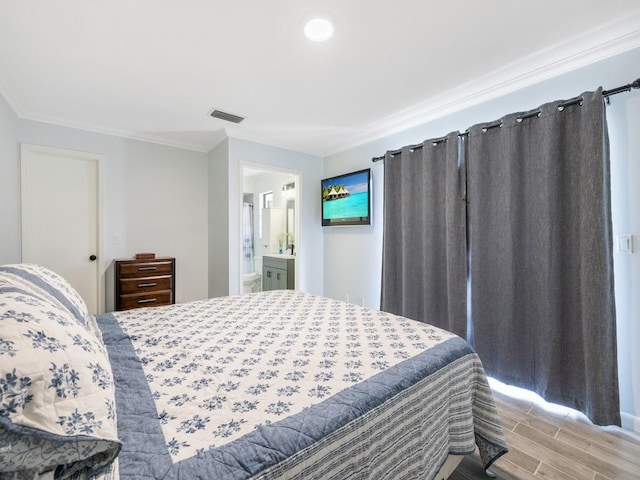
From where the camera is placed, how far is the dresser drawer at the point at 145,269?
3.04m

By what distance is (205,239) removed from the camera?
3.99 m

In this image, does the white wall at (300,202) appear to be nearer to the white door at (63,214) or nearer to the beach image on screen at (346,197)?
the beach image on screen at (346,197)

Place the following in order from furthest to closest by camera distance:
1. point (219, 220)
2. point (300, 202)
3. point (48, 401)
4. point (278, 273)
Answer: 1. point (278, 273)
2. point (300, 202)
3. point (219, 220)
4. point (48, 401)

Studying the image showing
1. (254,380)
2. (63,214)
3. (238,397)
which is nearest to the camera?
(238,397)

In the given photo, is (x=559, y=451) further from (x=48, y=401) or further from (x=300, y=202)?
(x=300, y=202)

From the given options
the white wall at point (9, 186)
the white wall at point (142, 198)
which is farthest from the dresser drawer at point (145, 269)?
the white wall at point (9, 186)

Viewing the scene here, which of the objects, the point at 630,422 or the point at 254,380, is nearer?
the point at 254,380

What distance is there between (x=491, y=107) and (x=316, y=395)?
2.61 metres

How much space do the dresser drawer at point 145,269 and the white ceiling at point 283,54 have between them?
157 centimetres

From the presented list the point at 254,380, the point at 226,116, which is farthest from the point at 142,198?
the point at 254,380

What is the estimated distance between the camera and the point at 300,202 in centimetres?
400

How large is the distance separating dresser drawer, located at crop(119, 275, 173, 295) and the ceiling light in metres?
2.89

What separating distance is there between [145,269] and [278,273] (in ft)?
6.45

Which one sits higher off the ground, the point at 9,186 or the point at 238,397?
the point at 9,186
